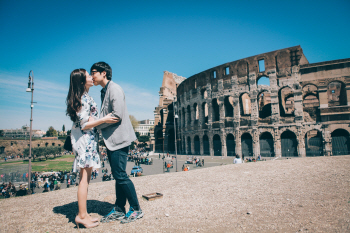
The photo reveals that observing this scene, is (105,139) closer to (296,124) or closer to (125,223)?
(125,223)

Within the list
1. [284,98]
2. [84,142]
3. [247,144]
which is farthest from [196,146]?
[84,142]

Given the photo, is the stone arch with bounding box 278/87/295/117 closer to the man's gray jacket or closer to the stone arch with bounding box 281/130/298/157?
the stone arch with bounding box 281/130/298/157

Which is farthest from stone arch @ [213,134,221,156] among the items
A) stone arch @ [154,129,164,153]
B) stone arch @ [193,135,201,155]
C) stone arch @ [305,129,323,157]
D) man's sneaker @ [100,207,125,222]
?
man's sneaker @ [100,207,125,222]

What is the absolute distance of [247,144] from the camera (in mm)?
27266

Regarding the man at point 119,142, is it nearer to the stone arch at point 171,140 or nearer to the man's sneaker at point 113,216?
the man's sneaker at point 113,216

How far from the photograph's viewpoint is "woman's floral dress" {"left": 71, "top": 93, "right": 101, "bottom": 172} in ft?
9.09

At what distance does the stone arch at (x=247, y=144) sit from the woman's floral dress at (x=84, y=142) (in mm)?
26839

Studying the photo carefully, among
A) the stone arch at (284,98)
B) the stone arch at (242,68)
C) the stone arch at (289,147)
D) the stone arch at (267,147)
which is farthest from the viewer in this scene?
the stone arch at (242,68)

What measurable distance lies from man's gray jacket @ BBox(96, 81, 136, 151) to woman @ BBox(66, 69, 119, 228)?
137mm

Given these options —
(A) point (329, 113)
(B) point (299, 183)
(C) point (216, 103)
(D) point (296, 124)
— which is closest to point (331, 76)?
(A) point (329, 113)

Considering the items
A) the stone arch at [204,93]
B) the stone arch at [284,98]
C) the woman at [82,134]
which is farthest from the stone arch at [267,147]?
the woman at [82,134]

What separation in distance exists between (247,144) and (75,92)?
2729 cm

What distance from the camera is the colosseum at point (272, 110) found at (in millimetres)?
22922

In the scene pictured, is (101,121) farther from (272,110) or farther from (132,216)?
(272,110)
